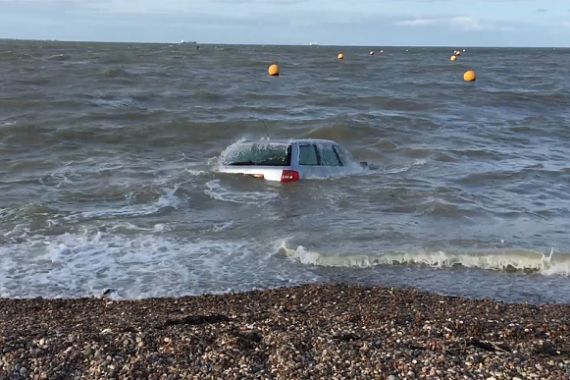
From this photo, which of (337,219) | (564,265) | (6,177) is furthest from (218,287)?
(6,177)

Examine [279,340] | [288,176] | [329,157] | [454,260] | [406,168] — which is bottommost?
[406,168]

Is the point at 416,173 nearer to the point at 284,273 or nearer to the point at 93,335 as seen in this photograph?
the point at 284,273

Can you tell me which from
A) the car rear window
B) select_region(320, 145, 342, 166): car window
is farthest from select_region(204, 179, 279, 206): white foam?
select_region(320, 145, 342, 166): car window

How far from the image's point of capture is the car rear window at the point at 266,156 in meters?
14.0

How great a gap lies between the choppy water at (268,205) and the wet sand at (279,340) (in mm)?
973

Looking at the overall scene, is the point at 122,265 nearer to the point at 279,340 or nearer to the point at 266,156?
the point at 279,340

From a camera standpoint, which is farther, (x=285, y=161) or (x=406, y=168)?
(x=406, y=168)

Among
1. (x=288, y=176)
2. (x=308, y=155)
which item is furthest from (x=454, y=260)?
(x=308, y=155)

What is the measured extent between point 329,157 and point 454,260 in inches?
221

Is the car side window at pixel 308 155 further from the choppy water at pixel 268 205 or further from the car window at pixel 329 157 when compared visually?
the choppy water at pixel 268 205

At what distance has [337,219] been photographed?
12188mm

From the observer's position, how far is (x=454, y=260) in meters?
10.1

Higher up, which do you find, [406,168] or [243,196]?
[243,196]

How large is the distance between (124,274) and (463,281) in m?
4.31
